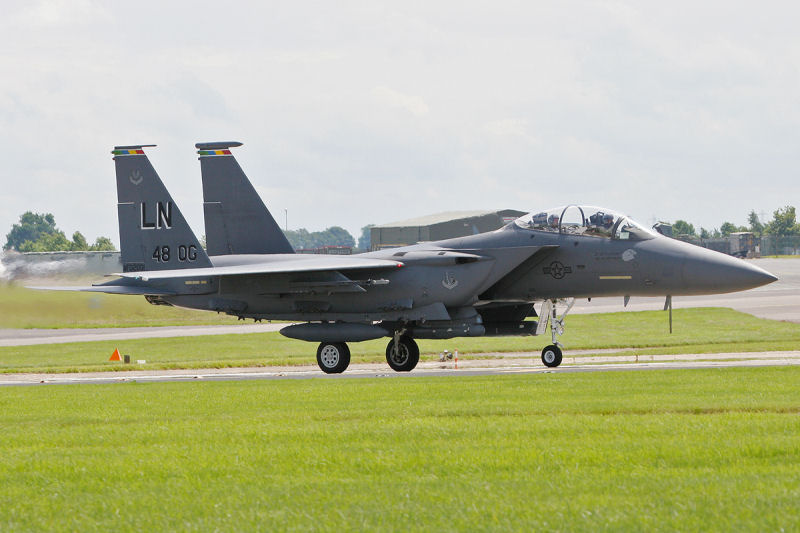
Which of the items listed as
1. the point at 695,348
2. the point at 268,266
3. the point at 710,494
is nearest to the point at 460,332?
the point at 268,266

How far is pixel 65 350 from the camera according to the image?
36062mm

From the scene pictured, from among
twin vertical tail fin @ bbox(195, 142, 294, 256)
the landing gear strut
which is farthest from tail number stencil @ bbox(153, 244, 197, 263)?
the landing gear strut

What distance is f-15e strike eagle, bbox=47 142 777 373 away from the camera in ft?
71.7

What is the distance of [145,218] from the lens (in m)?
25.5

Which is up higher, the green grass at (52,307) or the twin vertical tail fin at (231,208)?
the twin vertical tail fin at (231,208)

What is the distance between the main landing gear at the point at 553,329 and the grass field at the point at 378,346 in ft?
21.7

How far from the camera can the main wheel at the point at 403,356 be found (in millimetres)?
24109

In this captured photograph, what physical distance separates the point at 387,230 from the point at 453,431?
8460 centimetres

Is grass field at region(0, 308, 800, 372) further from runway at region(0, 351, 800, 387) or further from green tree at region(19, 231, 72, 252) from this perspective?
green tree at region(19, 231, 72, 252)

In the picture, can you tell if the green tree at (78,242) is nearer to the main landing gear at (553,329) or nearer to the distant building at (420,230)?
the distant building at (420,230)

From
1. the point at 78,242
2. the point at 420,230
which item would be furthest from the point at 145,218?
the point at 78,242

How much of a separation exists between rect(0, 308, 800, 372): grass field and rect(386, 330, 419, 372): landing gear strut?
5.09 meters

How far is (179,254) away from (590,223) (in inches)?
370

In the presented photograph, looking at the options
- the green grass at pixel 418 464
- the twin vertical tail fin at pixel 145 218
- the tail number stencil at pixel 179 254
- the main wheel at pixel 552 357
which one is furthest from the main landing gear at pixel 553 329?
the twin vertical tail fin at pixel 145 218
